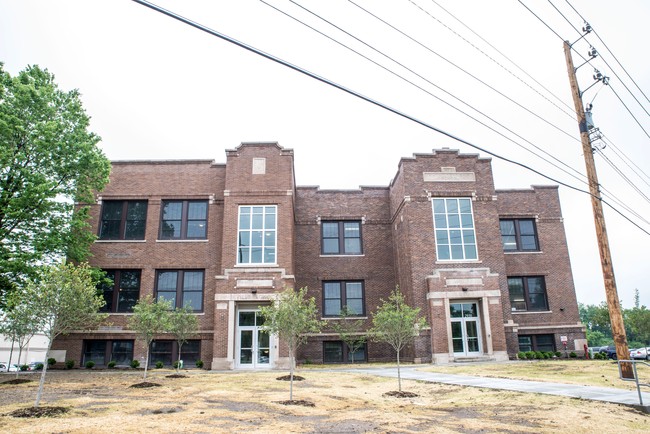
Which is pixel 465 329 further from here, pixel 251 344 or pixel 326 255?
pixel 251 344

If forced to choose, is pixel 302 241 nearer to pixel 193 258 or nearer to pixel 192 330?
pixel 193 258

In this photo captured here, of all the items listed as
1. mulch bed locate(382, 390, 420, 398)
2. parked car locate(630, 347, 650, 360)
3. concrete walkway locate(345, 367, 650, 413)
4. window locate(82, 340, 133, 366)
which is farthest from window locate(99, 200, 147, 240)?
parked car locate(630, 347, 650, 360)

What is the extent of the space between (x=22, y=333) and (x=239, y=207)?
474 inches

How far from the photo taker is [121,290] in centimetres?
2586

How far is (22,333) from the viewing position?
16.4 m

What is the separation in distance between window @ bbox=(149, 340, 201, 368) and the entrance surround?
12.7 m

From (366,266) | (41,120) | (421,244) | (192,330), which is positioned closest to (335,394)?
(192,330)

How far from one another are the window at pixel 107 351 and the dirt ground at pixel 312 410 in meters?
9.14

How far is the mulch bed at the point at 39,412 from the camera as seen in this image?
386 inches

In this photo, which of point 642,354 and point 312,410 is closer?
point 312,410

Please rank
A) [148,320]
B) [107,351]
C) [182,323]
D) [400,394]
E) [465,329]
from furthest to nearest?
[465,329]
[107,351]
[182,323]
[148,320]
[400,394]

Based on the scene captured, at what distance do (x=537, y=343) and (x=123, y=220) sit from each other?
26200 mm

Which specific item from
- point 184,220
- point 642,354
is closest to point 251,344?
point 184,220

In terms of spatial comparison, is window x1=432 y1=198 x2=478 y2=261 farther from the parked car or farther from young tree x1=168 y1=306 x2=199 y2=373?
the parked car
